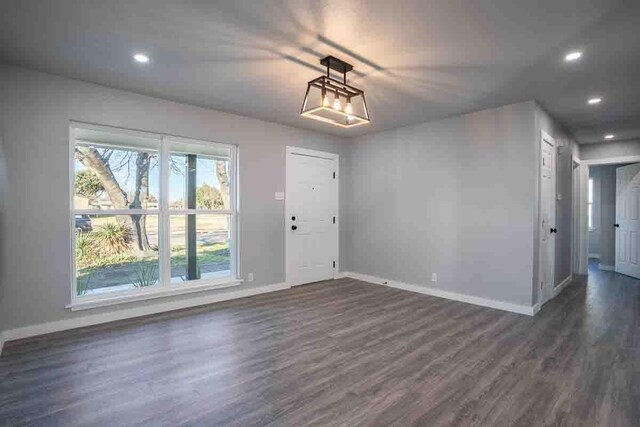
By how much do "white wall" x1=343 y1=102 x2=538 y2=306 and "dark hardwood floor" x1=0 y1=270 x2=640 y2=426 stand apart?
66cm

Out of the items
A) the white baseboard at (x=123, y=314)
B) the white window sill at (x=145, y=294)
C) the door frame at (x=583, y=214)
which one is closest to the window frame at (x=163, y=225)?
the white window sill at (x=145, y=294)

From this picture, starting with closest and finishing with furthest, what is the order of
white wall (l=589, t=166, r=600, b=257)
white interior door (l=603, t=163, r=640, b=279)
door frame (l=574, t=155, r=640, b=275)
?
white interior door (l=603, t=163, r=640, b=279) < door frame (l=574, t=155, r=640, b=275) < white wall (l=589, t=166, r=600, b=257)

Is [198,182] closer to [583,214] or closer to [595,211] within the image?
[583,214]

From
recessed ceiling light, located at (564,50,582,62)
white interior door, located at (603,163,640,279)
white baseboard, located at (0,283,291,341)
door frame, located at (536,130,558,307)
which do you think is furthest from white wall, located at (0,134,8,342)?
white interior door, located at (603,163,640,279)

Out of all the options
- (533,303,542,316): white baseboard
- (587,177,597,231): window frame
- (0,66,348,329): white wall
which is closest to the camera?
(0,66,348,329): white wall

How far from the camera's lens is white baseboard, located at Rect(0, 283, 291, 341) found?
3.12 metres

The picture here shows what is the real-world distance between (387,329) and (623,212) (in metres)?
5.81

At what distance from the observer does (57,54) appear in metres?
2.81

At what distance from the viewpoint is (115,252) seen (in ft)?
12.4

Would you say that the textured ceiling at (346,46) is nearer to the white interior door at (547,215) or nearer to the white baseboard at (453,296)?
the white interior door at (547,215)

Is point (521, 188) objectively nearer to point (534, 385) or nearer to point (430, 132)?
point (430, 132)

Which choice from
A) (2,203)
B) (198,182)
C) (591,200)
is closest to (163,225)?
(198,182)

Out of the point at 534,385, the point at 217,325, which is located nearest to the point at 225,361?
the point at 217,325

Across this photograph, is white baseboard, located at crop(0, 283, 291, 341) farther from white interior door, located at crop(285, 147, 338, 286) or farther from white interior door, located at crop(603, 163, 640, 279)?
white interior door, located at crop(603, 163, 640, 279)
